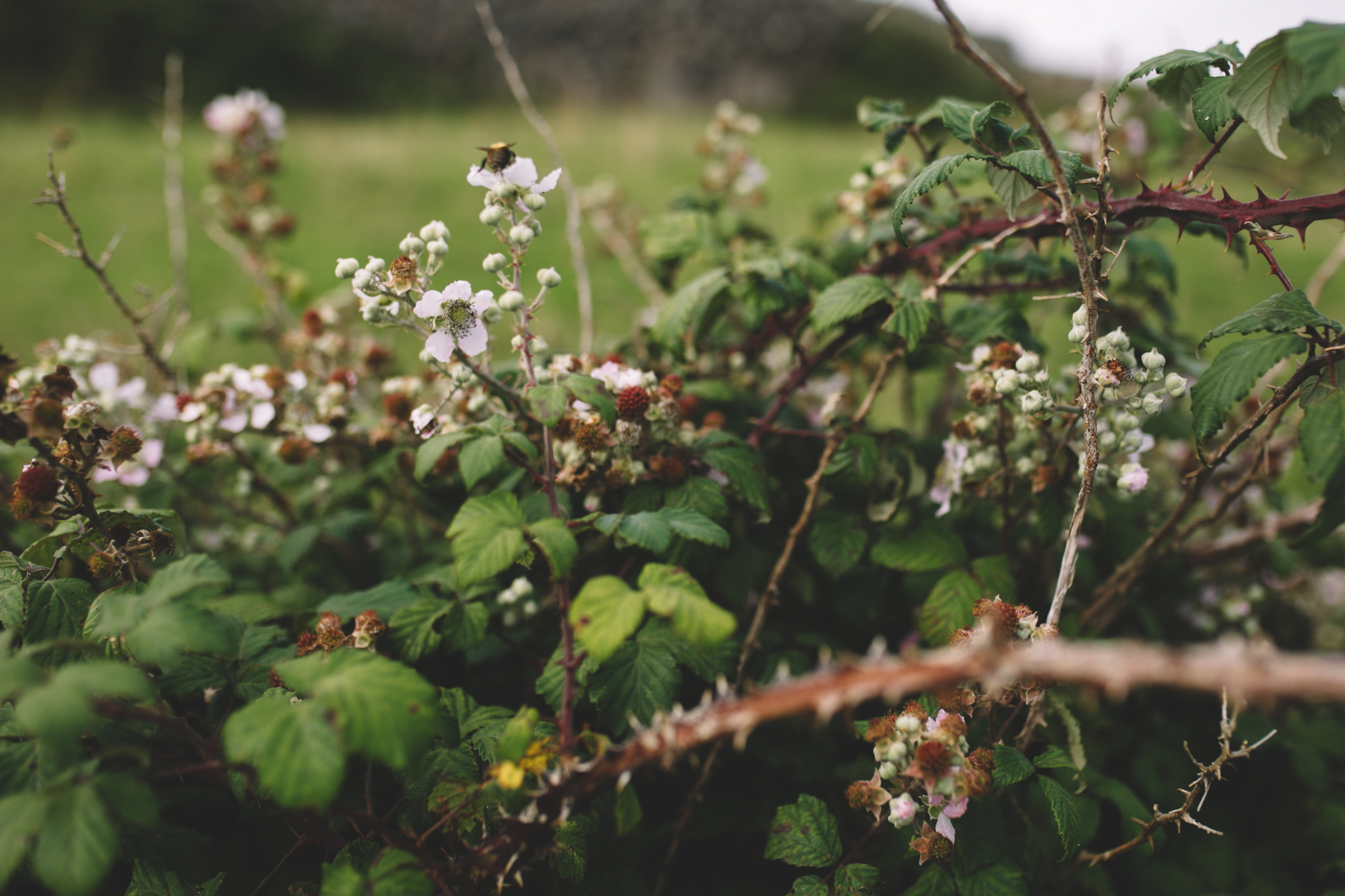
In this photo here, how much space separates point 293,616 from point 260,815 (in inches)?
14.1

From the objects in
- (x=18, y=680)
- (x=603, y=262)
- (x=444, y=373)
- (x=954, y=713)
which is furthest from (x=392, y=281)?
(x=603, y=262)

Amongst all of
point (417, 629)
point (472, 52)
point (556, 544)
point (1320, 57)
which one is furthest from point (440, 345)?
point (472, 52)

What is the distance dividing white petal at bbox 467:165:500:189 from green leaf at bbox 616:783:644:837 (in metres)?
0.88

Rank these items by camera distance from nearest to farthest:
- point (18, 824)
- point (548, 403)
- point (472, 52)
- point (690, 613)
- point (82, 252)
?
1. point (18, 824)
2. point (690, 613)
3. point (548, 403)
4. point (82, 252)
5. point (472, 52)

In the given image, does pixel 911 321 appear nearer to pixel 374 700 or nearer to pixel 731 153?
pixel 374 700

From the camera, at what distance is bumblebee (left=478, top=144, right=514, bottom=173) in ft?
3.67

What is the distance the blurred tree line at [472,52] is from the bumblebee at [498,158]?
48.2 ft

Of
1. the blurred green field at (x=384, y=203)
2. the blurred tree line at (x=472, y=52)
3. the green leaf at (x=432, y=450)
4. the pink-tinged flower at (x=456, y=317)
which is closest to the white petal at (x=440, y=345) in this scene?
the pink-tinged flower at (x=456, y=317)

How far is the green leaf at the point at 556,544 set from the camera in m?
0.93

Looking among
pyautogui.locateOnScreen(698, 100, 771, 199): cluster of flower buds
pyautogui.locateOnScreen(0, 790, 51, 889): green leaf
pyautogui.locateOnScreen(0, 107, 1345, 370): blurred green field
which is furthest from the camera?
pyautogui.locateOnScreen(0, 107, 1345, 370): blurred green field

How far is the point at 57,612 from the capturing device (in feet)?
3.59

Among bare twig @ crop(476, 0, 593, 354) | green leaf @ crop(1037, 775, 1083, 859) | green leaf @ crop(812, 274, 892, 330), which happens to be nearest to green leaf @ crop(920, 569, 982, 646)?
green leaf @ crop(1037, 775, 1083, 859)

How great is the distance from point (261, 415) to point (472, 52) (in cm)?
1799

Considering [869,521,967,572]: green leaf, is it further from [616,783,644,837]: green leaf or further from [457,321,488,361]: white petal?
[457,321,488,361]: white petal
